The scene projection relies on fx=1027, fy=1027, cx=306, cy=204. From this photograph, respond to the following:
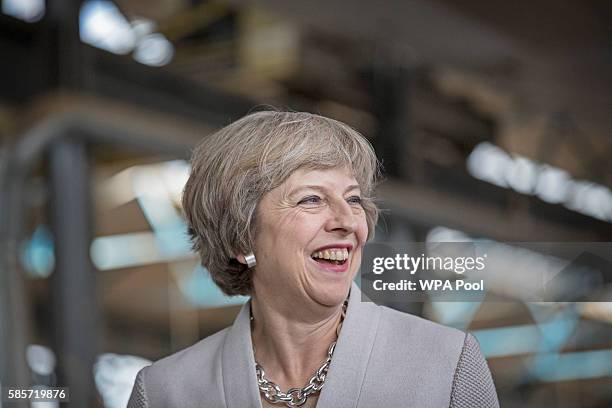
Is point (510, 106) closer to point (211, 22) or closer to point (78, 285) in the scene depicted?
point (211, 22)

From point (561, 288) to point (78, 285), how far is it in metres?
1.06

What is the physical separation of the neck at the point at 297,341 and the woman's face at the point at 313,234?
0.12 ft

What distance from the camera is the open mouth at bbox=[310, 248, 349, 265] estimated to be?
162 cm

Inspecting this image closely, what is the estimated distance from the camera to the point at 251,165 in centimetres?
166

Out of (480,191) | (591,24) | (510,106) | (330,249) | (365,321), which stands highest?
(591,24)

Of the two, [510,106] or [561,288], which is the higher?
[510,106]

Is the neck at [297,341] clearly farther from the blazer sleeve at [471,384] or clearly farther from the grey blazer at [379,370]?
the blazer sleeve at [471,384]

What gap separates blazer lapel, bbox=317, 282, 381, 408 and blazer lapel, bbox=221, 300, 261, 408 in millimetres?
121

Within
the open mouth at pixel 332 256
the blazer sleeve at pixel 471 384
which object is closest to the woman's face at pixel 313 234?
the open mouth at pixel 332 256

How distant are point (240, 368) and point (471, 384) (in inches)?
14.9

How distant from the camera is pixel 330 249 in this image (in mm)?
1619

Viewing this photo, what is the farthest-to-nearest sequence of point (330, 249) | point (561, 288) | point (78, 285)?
point (78, 285)
point (561, 288)
point (330, 249)

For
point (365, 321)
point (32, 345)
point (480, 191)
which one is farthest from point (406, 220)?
point (32, 345)

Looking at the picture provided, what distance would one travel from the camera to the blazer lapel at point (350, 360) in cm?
164
